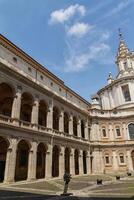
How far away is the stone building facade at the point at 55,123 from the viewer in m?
22.4

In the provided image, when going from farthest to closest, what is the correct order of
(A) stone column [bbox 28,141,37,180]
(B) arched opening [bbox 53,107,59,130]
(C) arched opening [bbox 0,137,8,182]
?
1. (B) arched opening [bbox 53,107,59,130]
2. (C) arched opening [bbox 0,137,8,182]
3. (A) stone column [bbox 28,141,37,180]

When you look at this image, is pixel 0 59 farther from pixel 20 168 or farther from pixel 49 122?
pixel 20 168

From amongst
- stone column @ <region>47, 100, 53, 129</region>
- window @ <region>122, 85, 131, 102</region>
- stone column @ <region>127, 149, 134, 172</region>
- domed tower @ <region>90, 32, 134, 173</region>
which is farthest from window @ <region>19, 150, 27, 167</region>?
window @ <region>122, 85, 131, 102</region>

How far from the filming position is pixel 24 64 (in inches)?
1017

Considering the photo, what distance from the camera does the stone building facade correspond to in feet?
73.4

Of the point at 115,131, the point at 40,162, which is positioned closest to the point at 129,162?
the point at 115,131

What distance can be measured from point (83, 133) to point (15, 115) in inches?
794

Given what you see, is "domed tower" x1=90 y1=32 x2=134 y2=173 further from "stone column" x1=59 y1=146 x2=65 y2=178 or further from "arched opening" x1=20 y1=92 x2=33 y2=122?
"arched opening" x1=20 y1=92 x2=33 y2=122

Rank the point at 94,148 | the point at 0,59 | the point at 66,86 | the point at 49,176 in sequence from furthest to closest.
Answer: the point at 94,148 < the point at 66,86 < the point at 49,176 < the point at 0,59

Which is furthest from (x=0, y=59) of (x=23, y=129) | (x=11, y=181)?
(x=11, y=181)

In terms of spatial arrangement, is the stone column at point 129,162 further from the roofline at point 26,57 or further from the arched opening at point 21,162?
the arched opening at point 21,162

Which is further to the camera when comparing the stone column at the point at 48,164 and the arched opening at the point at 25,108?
the arched opening at the point at 25,108

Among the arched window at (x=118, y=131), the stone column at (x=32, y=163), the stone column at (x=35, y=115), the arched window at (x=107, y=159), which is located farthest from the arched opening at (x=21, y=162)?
the arched window at (x=118, y=131)

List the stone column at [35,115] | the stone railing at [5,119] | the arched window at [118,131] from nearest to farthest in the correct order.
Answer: the stone railing at [5,119], the stone column at [35,115], the arched window at [118,131]
